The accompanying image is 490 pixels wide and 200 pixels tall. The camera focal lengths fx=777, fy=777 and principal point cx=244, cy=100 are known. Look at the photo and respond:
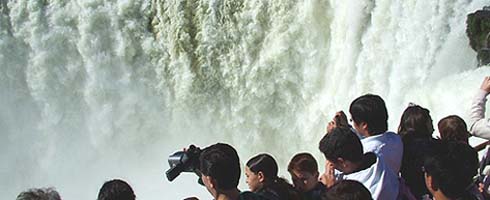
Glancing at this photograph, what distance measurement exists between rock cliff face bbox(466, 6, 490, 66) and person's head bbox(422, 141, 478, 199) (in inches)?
272

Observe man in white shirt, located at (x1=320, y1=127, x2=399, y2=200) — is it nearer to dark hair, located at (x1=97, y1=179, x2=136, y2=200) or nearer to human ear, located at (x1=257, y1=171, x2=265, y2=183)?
human ear, located at (x1=257, y1=171, x2=265, y2=183)

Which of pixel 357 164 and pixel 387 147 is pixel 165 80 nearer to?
pixel 387 147

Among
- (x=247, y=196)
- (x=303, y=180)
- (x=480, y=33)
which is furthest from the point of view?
(x=480, y=33)

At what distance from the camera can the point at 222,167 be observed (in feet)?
11.8

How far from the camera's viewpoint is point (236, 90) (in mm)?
14477

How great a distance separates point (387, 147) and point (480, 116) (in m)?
0.86

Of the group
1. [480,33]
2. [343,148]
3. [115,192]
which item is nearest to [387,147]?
[343,148]

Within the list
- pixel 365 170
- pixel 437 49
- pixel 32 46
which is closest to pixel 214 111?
pixel 32 46

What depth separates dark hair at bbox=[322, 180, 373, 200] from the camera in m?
3.12

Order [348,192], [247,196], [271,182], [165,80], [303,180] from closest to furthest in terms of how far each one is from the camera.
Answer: [348,192], [247,196], [271,182], [303,180], [165,80]

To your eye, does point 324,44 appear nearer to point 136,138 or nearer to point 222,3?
point 222,3

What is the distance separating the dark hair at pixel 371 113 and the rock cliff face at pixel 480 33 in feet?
21.1

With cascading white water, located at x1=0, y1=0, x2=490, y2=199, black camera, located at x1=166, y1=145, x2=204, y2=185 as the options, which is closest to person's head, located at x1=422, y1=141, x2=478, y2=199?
black camera, located at x1=166, y1=145, x2=204, y2=185

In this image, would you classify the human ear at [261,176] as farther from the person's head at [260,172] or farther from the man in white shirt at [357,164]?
the man in white shirt at [357,164]
